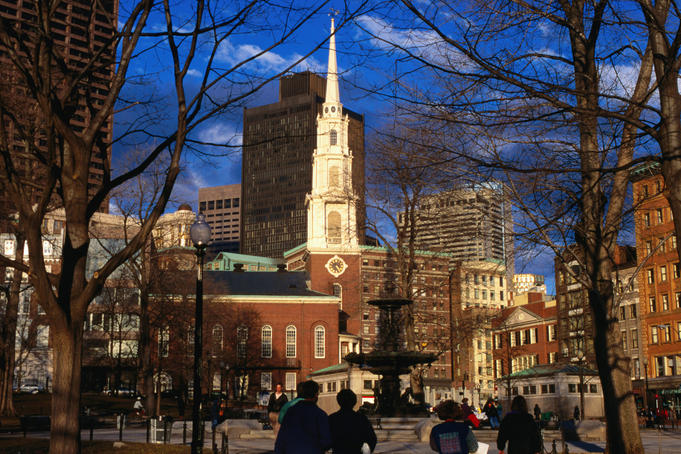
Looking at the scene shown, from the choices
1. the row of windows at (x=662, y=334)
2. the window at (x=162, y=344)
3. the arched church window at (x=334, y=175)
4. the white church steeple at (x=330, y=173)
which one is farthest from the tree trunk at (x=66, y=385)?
the arched church window at (x=334, y=175)

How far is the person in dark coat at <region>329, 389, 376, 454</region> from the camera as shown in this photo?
8.62 meters

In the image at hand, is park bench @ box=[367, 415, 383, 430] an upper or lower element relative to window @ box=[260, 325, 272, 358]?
lower

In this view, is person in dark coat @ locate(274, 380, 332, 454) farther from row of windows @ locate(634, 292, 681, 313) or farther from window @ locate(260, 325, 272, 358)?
window @ locate(260, 325, 272, 358)

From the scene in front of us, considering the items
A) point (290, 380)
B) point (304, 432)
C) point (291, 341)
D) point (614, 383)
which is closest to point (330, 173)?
point (291, 341)

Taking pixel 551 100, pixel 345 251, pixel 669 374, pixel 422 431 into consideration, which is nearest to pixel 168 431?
pixel 422 431

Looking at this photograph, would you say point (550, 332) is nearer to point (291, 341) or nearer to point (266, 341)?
point (291, 341)

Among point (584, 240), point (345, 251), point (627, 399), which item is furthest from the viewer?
point (345, 251)

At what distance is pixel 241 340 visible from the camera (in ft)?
285

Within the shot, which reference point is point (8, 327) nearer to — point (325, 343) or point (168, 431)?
point (168, 431)

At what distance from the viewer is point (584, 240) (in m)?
14.6

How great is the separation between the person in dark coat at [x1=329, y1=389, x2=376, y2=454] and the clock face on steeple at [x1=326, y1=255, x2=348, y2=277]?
91.2 m

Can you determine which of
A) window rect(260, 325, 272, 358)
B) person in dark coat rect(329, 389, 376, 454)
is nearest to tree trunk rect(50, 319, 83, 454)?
person in dark coat rect(329, 389, 376, 454)

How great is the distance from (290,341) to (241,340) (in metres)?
6.58

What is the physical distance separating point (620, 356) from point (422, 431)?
32.0 ft
